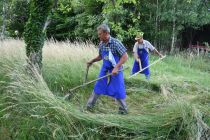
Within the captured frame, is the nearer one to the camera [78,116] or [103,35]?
[78,116]

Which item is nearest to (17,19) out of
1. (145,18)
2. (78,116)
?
(145,18)

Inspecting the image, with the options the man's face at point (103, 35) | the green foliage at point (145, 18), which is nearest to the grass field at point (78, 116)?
the man's face at point (103, 35)

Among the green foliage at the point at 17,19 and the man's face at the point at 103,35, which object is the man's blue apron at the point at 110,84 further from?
the green foliage at the point at 17,19

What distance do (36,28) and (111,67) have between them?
1.85 meters

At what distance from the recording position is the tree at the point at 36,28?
319 inches

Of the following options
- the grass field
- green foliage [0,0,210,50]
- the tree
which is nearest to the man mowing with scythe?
the grass field

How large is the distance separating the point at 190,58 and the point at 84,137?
10.9 m

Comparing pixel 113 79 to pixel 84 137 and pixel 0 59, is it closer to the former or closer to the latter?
pixel 84 137

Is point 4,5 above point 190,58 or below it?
above

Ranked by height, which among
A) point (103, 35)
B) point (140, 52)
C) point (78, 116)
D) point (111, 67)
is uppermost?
point (103, 35)

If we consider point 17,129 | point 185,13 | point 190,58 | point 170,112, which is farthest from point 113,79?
point 185,13

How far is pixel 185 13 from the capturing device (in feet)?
61.8

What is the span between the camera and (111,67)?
7.35m

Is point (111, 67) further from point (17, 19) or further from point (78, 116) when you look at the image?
point (17, 19)
